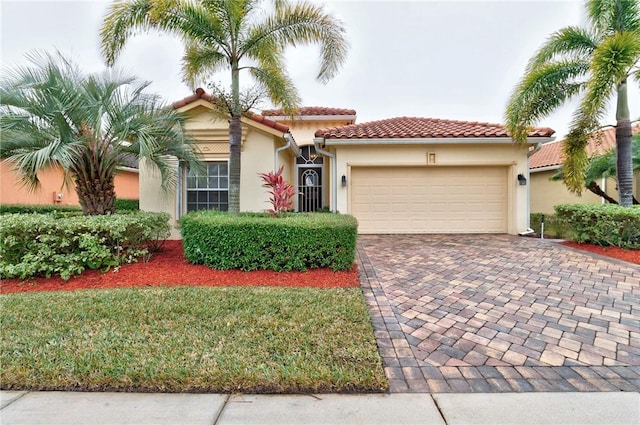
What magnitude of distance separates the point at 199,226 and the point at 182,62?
4.89m

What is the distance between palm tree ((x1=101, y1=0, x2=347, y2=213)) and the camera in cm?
635

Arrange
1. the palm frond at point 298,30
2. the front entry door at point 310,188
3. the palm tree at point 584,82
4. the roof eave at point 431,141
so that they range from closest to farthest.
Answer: the palm frond at point 298,30, the palm tree at point 584,82, the roof eave at point 431,141, the front entry door at point 310,188

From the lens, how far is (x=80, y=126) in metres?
6.27

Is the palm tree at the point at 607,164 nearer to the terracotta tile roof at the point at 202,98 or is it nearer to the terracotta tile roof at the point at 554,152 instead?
the terracotta tile roof at the point at 554,152

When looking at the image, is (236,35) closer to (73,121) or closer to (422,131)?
(73,121)

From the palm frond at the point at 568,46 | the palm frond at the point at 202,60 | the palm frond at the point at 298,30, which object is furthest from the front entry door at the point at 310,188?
the palm frond at the point at 568,46

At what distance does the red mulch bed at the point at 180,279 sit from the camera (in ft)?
16.9

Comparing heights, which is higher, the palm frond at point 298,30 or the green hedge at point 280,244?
the palm frond at point 298,30

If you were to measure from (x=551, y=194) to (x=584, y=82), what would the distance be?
8340mm

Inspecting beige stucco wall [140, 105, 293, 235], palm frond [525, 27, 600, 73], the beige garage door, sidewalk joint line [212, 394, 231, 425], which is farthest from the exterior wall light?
sidewalk joint line [212, 394, 231, 425]

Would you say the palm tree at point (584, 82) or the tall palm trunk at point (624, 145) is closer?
the palm tree at point (584, 82)

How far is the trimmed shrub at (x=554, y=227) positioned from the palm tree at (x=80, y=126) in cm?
1234

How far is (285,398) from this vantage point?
7.68 ft

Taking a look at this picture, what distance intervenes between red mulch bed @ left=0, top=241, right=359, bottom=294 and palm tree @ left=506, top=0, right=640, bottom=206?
25.1 feet
